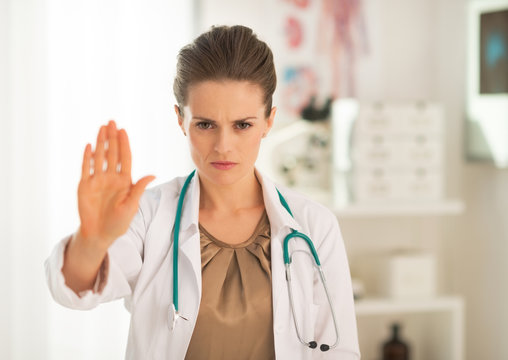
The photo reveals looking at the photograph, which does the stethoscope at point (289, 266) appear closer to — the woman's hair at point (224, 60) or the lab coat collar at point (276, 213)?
the lab coat collar at point (276, 213)

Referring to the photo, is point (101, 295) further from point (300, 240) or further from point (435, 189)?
point (435, 189)

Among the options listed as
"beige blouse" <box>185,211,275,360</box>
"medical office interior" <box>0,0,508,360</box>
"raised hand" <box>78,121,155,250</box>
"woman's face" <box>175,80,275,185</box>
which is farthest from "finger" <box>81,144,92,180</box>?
"medical office interior" <box>0,0,508,360</box>

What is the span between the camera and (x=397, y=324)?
281cm

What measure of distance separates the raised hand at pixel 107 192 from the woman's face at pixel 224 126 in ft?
0.62

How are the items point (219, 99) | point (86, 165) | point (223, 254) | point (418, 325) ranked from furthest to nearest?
point (418, 325) → point (223, 254) → point (219, 99) → point (86, 165)

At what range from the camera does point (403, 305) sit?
2.66 m

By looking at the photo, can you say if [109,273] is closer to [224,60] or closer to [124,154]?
[124,154]

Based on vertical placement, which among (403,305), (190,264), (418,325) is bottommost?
(418,325)

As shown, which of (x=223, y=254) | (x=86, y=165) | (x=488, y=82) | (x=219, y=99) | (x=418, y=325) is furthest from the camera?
(x=418, y=325)

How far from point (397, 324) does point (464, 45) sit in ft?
4.19

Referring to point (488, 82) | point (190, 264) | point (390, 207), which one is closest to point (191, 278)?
point (190, 264)

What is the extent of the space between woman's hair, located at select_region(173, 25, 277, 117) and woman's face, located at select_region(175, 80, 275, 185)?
0.02m

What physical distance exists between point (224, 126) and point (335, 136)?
145 centimetres

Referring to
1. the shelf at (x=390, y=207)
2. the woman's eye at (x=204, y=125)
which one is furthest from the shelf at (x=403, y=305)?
the woman's eye at (x=204, y=125)
